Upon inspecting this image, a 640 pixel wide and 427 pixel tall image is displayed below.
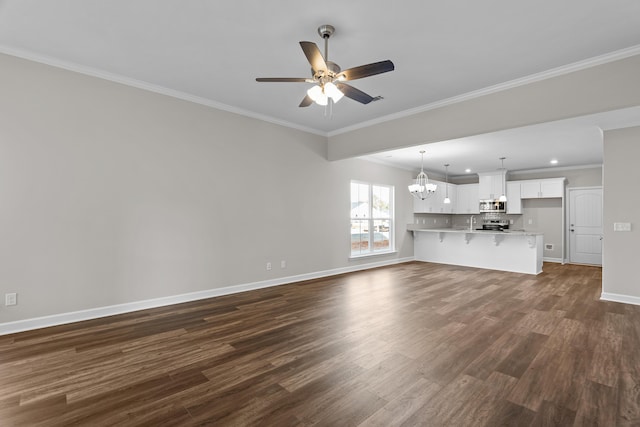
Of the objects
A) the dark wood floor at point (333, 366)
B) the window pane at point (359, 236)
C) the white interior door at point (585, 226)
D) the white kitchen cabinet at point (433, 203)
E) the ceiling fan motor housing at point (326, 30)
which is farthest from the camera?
the white kitchen cabinet at point (433, 203)

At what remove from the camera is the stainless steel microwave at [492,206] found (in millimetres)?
8938

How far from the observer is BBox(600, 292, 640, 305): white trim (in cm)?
441

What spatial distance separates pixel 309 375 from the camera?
7.80 feet

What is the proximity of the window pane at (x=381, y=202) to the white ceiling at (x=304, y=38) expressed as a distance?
3.69 meters

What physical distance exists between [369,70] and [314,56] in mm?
461

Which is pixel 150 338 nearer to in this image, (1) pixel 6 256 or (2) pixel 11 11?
(1) pixel 6 256

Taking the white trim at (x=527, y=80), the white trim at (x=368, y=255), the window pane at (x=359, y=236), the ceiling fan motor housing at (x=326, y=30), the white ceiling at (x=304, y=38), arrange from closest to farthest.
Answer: the white ceiling at (x=304, y=38), the ceiling fan motor housing at (x=326, y=30), the white trim at (x=527, y=80), the white trim at (x=368, y=255), the window pane at (x=359, y=236)

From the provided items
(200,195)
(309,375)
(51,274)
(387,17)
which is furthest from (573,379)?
(51,274)

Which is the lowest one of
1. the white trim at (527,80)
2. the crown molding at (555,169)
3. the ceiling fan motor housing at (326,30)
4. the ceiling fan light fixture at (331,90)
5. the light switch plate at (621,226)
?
the light switch plate at (621,226)

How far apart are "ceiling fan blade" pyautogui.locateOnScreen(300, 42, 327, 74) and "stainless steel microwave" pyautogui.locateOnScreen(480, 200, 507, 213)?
8.19m

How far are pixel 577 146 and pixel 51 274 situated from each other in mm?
8943

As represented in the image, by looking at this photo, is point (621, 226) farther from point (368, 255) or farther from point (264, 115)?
point (264, 115)

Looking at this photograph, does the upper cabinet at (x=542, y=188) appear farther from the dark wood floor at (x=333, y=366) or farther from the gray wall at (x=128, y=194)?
the gray wall at (x=128, y=194)

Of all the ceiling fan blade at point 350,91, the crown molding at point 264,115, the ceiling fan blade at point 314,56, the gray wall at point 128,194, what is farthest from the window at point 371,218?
the ceiling fan blade at point 314,56
